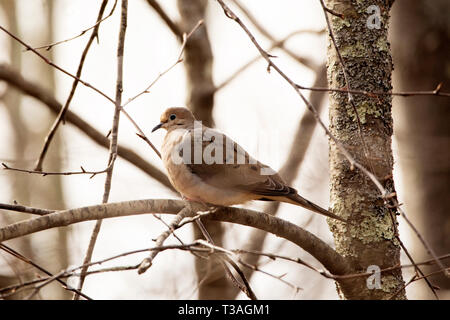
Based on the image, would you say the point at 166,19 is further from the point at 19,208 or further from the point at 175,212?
the point at 19,208

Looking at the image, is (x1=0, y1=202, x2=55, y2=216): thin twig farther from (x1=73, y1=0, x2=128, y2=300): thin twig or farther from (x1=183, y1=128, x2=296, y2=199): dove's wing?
(x1=183, y1=128, x2=296, y2=199): dove's wing

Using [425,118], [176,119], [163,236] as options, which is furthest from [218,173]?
[425,118]

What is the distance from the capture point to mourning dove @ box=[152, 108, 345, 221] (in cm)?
359

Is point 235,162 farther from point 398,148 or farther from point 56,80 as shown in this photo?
point 56,80

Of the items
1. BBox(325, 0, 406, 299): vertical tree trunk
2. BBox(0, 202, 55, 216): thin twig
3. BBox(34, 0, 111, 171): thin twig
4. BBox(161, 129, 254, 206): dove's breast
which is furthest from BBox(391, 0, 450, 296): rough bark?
BBox(0, 202, 55, 216): thin twig

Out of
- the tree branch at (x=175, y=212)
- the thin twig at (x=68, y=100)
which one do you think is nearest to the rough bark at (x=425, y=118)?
the tree branch at (x=175, y=212)

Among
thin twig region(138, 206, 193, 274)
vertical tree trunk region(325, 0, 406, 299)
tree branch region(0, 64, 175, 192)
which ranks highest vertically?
tree branch region(0, 64, 175, 192)

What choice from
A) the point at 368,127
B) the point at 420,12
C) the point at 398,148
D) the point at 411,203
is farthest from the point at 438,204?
the point at 368,127

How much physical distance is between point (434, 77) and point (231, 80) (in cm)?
172

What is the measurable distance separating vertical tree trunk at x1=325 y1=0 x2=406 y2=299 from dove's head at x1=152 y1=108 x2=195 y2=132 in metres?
1.59

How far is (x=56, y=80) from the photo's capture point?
34.8 ft

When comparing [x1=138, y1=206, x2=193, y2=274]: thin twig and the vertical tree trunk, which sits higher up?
the vertical tree trunk

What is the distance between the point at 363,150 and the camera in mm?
3002

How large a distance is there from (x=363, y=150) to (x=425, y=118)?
245 cm
